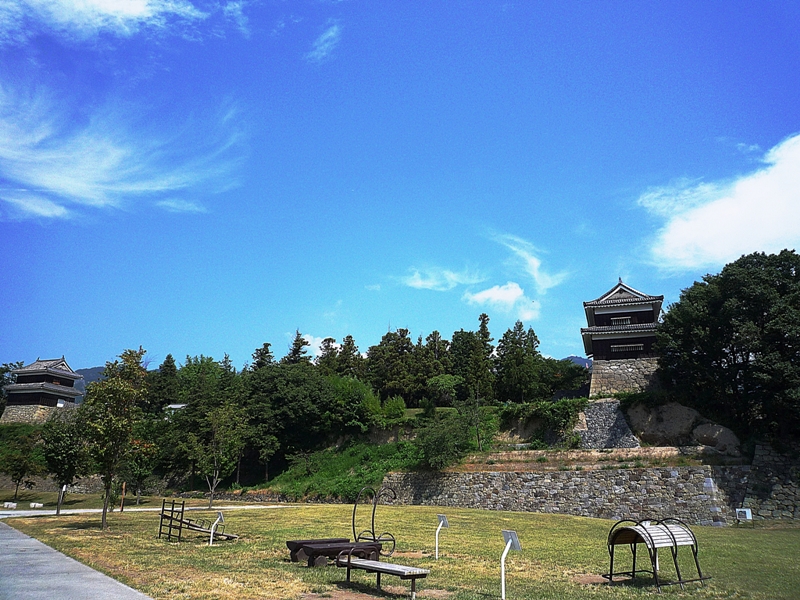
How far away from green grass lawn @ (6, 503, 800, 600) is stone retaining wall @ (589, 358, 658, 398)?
17.0 m

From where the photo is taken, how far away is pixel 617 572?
10742 millimetres

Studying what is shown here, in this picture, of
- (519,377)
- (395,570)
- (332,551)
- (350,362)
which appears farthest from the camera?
(350,362)

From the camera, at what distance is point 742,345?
92.4 feet

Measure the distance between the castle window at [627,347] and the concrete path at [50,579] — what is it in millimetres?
36327

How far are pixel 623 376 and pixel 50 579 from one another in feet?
119

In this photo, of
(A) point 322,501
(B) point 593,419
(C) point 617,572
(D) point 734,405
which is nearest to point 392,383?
(A) point 322,501

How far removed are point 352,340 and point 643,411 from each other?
3649 centimetres

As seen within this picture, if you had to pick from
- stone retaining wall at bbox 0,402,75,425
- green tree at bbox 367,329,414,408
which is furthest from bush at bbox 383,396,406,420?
stone retaining wall at bbox 0,402,75,425

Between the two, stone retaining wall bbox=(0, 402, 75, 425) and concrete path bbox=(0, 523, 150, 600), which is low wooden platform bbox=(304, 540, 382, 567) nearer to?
concrete path bbox=(0, 523, 150, 600)

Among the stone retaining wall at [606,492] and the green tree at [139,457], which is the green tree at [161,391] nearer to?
the green tree at [139,457]

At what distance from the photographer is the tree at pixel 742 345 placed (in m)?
26.7

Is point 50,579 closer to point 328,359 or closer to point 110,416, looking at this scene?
point 110,416

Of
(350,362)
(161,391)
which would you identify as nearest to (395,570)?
(350,362)

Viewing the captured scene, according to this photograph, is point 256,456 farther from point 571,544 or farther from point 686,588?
point 686,588
